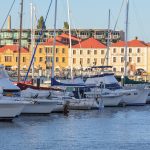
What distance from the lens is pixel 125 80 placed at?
77.3 metres

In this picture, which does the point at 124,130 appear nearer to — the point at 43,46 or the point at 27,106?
the point at 27,106

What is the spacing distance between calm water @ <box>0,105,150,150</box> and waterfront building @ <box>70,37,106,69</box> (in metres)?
85.6

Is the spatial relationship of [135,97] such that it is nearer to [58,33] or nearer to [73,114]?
[73,114]

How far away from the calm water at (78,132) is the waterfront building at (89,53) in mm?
85594

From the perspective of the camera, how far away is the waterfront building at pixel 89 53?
144m

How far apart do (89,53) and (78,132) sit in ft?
335

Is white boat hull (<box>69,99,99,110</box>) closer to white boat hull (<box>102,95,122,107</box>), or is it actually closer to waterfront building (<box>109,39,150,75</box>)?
white boat hull (<box>102,95,122,107</box>)

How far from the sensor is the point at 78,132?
43344 millimetres

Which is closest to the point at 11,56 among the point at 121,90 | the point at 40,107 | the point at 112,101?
the point at 121,90

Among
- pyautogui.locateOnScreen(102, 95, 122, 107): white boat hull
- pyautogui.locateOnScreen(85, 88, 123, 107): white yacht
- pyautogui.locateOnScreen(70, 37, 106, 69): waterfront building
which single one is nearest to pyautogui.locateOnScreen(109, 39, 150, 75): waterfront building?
pyautogui.locateOnScreen(70, 37, 106, 69): waterfront building

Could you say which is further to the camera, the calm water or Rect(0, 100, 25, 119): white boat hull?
Rect(0, 100, 25, 119): white boat hull

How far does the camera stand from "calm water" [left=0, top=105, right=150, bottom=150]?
37438 mm

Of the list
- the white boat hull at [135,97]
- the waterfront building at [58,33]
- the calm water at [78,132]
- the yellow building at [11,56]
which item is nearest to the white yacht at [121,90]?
the white boat hull at [135,97]

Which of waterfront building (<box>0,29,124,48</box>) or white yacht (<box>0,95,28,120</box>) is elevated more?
waterfront building (<box>0,29,124,48</box>)
